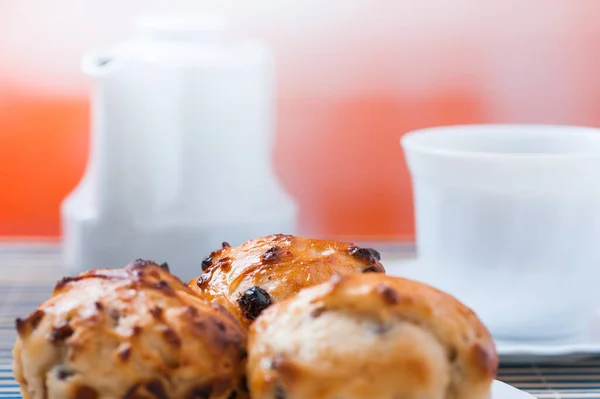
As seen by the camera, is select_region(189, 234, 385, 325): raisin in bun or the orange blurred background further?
the orange blurred background

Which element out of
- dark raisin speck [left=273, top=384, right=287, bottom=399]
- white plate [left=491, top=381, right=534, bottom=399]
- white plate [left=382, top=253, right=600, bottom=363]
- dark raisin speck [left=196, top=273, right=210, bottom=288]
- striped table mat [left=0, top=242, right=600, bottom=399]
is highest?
dark raisin speck [left=273, top=384, right=287, bottom=399]

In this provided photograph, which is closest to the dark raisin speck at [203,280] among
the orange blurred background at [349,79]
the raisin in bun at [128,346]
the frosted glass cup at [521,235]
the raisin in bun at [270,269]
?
the raisin in bun at [270,269]

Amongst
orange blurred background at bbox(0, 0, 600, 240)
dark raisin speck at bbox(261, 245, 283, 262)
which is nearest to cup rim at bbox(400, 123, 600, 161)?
dark raisin speck at bbox(261, 245, 283, 262)

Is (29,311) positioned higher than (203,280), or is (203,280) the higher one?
(203,280)

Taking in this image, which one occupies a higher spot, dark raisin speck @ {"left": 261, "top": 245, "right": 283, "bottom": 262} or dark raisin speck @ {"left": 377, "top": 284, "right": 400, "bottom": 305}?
dark raisin speck @ {"left": 377, "top": 284, "right": 400, "bottom": 305}

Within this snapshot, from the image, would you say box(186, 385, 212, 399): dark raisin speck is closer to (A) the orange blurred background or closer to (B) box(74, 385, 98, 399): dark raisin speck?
(B) box(74, 385, 98, 399): dark raisin speck

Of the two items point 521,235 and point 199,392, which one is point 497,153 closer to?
point 521,235

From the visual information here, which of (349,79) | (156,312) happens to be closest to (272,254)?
(156,312)
